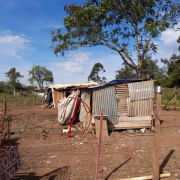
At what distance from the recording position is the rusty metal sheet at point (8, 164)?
2652 millimetres

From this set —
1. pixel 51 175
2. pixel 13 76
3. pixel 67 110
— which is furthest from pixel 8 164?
pixel 13 76

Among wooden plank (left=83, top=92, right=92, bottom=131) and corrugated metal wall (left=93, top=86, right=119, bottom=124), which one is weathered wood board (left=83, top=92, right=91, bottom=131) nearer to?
wooden plank (left=83, top=92, right=92, bottom=131)

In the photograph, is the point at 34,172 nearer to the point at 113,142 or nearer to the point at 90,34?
the point at 113,142

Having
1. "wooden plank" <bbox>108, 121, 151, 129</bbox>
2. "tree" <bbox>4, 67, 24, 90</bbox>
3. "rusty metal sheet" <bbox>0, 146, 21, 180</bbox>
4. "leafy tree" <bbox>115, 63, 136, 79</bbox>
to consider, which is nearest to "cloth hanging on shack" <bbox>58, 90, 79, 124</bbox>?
"wooden plank" <bbox>108, 121, 151, 129</bbox>

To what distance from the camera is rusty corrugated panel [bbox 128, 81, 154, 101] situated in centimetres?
762

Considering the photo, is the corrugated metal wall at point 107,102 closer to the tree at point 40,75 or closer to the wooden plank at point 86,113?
the wooden plank at point 86,113

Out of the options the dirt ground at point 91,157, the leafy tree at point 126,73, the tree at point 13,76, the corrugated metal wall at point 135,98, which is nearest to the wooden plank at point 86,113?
the dirt ground at point 91,157

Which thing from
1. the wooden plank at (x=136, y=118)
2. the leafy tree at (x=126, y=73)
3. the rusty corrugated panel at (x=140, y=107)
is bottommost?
the wooden plank at (x=136, y=118)

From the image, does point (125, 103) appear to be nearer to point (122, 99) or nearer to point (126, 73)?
point (122, 99)

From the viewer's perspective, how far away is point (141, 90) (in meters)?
7.64

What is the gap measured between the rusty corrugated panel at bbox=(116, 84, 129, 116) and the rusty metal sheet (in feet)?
18.1

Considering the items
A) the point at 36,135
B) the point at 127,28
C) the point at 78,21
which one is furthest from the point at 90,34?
the point at 36,135

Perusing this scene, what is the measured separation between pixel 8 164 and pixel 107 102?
5481 mm

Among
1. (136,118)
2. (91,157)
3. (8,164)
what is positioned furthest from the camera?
(136,118)
